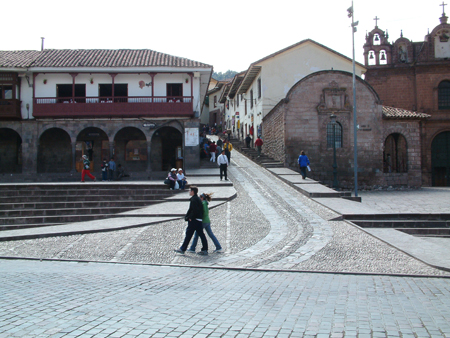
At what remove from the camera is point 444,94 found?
3481 centimetres

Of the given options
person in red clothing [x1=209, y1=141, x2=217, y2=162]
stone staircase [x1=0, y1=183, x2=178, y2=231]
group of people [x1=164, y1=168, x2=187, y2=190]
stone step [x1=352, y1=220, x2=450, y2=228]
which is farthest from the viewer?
person in red clothing [x1=209, y1=141, x2=217, y2=162]

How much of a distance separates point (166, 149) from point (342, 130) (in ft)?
39.7

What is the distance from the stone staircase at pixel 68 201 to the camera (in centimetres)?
1364

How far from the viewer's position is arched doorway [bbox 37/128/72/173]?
90.1 feet

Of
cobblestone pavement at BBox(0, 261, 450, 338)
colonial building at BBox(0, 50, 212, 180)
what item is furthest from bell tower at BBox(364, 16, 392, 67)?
cobblestone pavement at BBox(0, 261, 450, 338)

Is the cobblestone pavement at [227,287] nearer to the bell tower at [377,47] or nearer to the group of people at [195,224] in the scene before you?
the group of people at [195,224]

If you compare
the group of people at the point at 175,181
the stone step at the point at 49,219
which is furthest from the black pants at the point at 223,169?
the stone step at the point at 49,219

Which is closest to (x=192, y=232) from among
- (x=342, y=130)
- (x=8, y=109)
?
(x=342, y=130)

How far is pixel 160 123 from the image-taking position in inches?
1024

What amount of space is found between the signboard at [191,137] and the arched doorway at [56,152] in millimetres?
8348

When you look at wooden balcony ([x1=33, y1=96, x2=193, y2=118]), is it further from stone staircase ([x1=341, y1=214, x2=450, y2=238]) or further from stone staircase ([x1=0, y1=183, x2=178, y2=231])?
stone staircase ([x1=341, y1=214, x2=450, y2=238])

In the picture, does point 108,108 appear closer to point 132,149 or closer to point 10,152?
point 132,149

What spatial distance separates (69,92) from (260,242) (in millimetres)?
21261

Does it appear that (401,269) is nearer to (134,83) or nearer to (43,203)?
(43,203)
